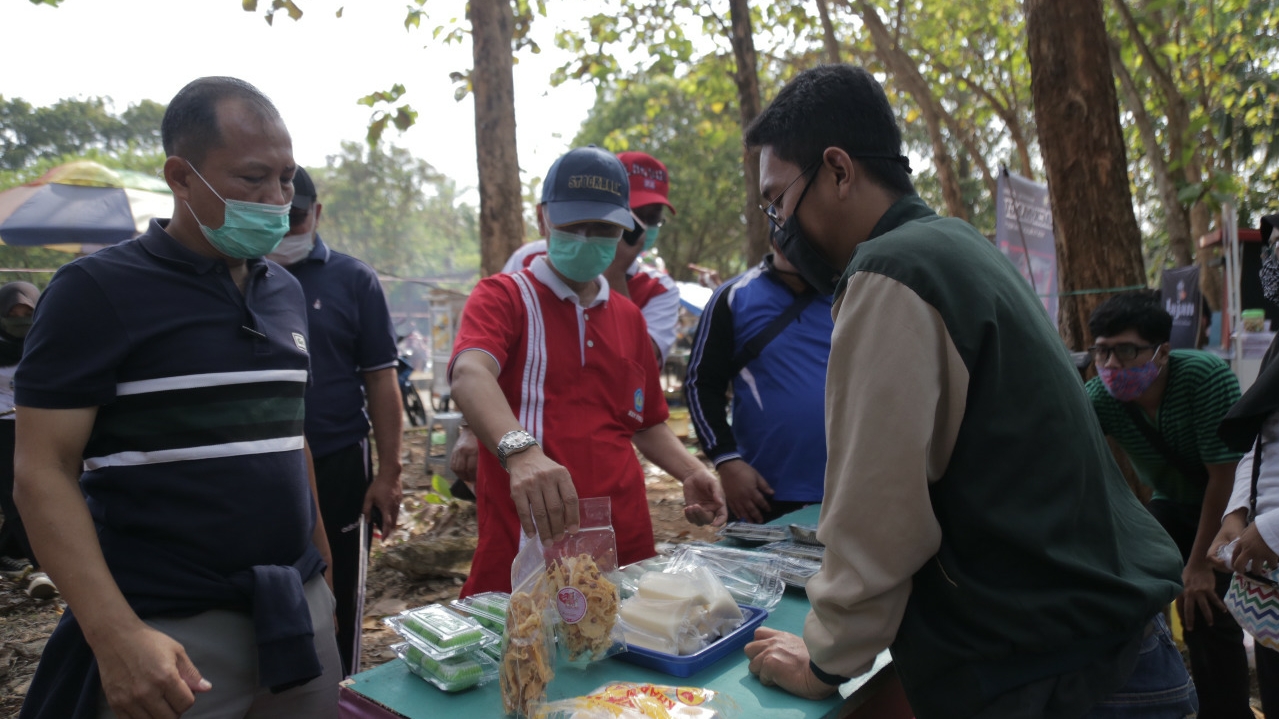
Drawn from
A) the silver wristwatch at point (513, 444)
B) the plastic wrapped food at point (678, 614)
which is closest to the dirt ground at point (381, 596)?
the silver wristwatch at point (513, 444)

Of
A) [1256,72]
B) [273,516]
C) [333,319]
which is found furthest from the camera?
[1256,72]

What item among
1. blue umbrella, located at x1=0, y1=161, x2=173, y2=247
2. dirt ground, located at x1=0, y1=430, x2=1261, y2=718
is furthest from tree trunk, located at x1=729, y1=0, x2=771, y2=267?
blue umbrella, located at x1=0, y1=161, x2=173, y2=247

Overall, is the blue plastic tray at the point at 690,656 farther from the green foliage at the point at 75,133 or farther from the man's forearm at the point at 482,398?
the green foliage at the point at 75,133

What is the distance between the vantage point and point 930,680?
1386 mm

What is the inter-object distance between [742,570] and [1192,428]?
232 cm

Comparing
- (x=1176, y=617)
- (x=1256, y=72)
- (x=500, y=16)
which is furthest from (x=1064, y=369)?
(x=1256, y=72)

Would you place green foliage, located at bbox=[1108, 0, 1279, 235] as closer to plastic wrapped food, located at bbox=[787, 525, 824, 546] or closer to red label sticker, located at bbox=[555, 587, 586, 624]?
plastic wrapped food, located at bbox=[787, 525, 824, 546]

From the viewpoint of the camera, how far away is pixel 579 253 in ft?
8.48

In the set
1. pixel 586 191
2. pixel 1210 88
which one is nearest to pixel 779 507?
pixel 586 191

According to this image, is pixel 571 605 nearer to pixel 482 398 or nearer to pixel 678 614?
pixel 678 614

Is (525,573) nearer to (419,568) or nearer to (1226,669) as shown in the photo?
(1226,669)

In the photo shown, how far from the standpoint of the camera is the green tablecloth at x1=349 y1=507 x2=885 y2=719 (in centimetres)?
150

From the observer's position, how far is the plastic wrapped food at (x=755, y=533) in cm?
254

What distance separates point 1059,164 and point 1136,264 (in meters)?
0.63
